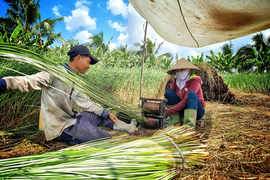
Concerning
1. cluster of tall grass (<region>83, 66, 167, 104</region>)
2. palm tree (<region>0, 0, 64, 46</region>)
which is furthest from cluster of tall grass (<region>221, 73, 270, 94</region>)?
palm tree (<region>0, 0, 64, 46</region>)

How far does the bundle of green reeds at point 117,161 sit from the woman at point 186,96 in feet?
3.04

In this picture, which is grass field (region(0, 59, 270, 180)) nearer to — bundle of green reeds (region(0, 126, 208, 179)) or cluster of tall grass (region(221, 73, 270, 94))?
bundle of green reeds (region(0, 126, 208, 179))

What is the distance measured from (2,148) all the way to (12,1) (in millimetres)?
26514

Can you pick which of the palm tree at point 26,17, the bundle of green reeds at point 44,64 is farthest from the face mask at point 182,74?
the palm tree at point 26,17

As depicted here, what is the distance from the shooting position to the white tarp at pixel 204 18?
146cm

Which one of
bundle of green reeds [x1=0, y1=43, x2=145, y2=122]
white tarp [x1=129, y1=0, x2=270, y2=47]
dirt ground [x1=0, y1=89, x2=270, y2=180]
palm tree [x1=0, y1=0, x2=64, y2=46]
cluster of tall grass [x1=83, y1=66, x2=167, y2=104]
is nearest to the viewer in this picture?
bundle of green reeds [x1=0, y1=43, x2=145, y2=122]

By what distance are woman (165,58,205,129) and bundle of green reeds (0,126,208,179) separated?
0.93 metres

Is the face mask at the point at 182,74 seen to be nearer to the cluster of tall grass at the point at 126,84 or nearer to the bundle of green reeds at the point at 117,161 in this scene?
the bundle of green reeds at the point at 117,161

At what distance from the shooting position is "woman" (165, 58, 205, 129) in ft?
7.80

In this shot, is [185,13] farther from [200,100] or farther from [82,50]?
[200,100]

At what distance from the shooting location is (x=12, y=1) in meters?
20.4

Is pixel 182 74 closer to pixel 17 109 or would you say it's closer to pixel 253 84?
pixel 17 109

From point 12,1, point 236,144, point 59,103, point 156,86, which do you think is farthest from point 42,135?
point 12,1

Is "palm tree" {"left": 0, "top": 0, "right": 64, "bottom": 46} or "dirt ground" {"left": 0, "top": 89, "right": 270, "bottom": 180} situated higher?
"palm tree" {"left": 0, "top": 0, "right": 64, "bottom": 46}
